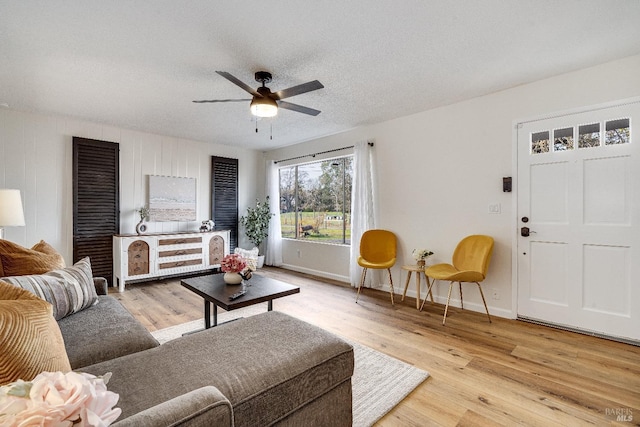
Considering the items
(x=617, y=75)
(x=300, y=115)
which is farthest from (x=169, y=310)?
(x=617, y=75)

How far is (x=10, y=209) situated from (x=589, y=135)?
5587 millimetres

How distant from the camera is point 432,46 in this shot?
7.81 ft

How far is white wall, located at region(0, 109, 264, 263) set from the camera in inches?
155

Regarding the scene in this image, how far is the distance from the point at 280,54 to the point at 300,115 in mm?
1552

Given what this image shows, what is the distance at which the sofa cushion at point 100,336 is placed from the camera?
1494 mm

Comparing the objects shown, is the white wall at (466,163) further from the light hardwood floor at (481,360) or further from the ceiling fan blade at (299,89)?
the ceiling fan blade at (299,89)

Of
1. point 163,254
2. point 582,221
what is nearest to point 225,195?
point 163,254

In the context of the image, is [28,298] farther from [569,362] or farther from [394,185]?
[394,185]

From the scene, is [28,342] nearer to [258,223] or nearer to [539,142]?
[539,142]

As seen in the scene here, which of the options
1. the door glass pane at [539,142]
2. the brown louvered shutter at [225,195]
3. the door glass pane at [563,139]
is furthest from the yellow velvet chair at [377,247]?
the brown louvered shutter at [225,195]

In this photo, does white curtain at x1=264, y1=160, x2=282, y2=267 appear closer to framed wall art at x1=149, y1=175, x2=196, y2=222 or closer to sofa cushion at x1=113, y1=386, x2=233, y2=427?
framed wall art at x1=149, y1=175, x2=196, y2=222

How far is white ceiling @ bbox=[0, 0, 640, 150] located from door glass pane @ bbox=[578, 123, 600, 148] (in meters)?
0.56

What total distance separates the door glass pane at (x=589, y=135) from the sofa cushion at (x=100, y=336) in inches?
154

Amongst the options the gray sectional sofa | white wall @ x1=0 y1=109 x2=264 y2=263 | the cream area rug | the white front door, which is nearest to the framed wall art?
white wall @ x1=0 y1=109 x2=264 y2=263
